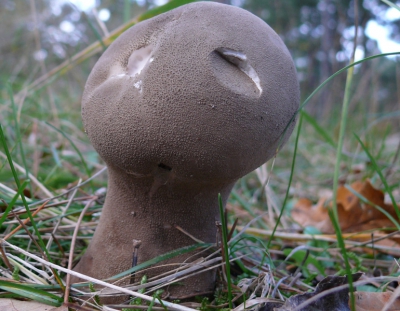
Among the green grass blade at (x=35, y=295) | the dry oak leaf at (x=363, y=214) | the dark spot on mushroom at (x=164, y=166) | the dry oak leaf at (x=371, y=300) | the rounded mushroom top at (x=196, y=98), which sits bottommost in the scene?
the dry oak leaf at (x=363, y=214)

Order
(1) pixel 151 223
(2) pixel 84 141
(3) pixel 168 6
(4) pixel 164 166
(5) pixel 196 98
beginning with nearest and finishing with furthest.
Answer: (5) pixel 196 98 → (4) pixel 164 166 → (1) pixel 151 223 → (3) pixel 168 6 → (2) pixel 84 141

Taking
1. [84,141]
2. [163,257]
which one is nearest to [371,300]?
[163,257]

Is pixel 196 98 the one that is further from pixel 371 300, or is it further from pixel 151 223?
pixel 371 300

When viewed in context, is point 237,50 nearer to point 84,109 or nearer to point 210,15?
point 210,15

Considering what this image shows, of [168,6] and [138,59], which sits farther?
[168,6]

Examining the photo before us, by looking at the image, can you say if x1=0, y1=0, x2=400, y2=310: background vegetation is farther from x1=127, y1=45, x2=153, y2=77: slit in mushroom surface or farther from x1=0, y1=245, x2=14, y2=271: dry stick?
x1=127, y1=45, x2=153, y2=77: slit in mushroom surface

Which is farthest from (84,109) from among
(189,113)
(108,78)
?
(189,113)

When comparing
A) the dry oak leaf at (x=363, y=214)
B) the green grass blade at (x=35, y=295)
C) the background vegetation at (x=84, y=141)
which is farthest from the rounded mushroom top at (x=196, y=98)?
the dry oak leaf at (x=363, y=214)

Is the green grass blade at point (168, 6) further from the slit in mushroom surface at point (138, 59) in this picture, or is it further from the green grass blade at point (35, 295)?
the green grass blade at point (35, 295)
